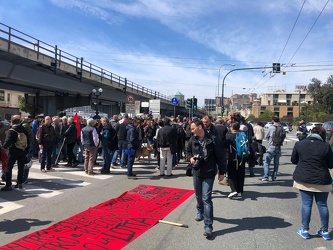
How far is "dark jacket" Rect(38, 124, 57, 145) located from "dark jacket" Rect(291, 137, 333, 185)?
7.54 m

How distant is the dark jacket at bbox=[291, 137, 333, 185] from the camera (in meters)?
4.46

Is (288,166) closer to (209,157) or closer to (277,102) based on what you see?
(209,157)

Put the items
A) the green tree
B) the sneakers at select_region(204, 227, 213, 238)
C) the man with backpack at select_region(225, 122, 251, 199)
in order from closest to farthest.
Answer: the sneakers at select_region(204, 227, 213, 238) < the man with backpack at select_region(225, 122, 251, 199) < the green tree

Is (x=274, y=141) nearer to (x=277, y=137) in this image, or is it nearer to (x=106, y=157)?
(x=277, y=137)

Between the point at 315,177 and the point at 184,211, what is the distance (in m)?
2.47

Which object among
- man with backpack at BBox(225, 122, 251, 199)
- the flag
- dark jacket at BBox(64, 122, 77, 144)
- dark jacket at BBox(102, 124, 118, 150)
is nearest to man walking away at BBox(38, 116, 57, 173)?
dark jacket at BBox(64, 122, 77, 144)

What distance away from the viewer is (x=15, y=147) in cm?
720

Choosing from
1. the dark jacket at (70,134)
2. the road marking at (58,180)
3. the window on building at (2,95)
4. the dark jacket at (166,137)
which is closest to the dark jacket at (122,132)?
the dark jacket at (166,137)

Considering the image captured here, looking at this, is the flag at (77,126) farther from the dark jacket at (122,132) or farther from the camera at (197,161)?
the camera at (197,161)

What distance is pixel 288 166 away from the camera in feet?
39.0

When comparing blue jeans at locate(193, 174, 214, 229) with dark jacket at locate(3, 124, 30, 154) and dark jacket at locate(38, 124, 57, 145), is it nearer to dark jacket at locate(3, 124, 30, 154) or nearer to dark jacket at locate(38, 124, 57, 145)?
dark jacket at locate(3, 124, 30, 154)

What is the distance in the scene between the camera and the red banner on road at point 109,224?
14.0ft

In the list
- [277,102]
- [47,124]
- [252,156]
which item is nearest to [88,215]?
[252,156]

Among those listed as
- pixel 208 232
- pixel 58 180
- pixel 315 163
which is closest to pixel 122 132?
pixel 58 180
